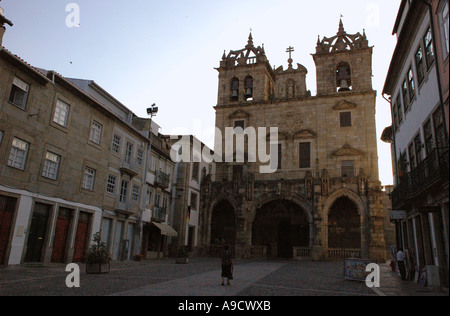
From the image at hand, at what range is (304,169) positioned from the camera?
110ft

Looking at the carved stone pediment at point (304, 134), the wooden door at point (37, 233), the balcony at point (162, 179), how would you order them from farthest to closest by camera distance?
the carved stone pediment at point (304, 134), the balcony at point (162, 179), the wooden door at point (37, 233)

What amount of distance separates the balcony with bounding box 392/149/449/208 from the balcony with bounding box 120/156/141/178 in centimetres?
1590

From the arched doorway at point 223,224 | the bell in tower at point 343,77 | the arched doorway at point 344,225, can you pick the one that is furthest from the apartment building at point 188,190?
the bell in tower at point 343,77

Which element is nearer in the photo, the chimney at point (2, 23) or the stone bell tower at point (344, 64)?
the chimney at point (2, 23)

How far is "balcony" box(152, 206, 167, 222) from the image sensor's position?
27.1 meters

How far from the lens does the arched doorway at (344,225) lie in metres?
29.8

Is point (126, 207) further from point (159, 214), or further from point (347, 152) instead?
point (347, 152)

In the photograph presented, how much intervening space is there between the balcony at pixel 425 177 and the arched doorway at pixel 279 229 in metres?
15.6

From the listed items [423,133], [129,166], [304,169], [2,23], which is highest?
[2,23]

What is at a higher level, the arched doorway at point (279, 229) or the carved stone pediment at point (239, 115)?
the carved stone pediment at point (239, 115)

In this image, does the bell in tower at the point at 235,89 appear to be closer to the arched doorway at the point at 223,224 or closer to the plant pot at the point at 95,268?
the arched doorway at the point at 223,224

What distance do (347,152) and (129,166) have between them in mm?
19546

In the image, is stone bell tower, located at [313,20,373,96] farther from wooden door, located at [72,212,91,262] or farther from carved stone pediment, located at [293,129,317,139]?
wooden door, located at [72,212,91,262]
